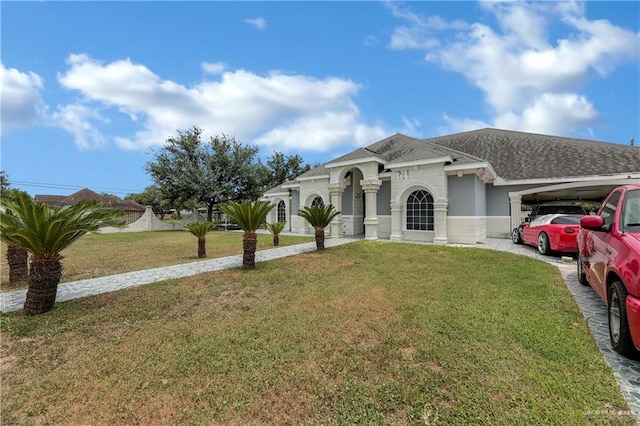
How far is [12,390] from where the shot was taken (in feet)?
9.72

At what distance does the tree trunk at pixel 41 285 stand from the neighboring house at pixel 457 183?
13.2 metres

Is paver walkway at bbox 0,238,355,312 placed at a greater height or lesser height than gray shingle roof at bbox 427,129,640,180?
lesser

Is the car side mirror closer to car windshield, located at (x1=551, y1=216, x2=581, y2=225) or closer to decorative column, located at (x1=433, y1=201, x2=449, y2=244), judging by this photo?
car windshield, located at (x1=551, y1=216, x2=581, y2=225)

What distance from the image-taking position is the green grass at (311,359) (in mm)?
2613

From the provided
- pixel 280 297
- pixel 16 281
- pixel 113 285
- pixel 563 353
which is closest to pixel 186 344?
pixel 280 297

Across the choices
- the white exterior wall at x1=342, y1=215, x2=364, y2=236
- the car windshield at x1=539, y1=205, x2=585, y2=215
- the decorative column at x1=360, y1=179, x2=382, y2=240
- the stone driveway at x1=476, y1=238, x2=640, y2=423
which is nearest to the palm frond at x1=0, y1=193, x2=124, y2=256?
the stone driveway at x1=476, y1=238, x2=640, y2=423

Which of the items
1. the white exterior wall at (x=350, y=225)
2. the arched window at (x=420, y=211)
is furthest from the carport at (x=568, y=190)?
the white exterior wall at (x=350, y=225)

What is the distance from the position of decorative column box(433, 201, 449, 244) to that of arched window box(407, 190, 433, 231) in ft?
1.96

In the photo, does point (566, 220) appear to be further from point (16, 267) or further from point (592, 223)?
point (16, 267)

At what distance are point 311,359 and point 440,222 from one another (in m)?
12.2

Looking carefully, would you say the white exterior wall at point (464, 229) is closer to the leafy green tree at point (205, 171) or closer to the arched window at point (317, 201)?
the arched window at point (317, 201)

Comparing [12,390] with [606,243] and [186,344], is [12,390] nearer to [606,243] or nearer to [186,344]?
[186,344]

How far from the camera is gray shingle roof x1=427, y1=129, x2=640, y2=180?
15016 mm

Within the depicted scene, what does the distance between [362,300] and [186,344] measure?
3.14 m
